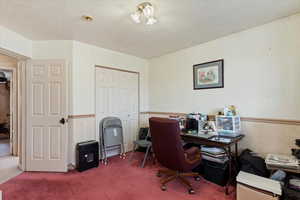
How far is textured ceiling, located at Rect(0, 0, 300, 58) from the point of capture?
1.86 m

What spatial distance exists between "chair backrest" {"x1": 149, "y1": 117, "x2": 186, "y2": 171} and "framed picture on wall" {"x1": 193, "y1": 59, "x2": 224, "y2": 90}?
4.47ft

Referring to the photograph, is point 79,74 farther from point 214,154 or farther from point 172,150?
point 214,154

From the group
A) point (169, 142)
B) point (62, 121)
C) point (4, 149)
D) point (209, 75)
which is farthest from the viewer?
point (4, 149)

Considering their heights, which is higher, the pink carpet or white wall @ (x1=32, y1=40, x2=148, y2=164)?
white wall @ (x1=32, y1=40, x2=148, y2=164)

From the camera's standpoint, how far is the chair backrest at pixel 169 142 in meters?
2.04

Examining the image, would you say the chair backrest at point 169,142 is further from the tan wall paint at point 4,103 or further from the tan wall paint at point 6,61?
the tan wall paint at point 4,103

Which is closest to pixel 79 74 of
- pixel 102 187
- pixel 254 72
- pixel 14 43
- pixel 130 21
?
pixel 14 43

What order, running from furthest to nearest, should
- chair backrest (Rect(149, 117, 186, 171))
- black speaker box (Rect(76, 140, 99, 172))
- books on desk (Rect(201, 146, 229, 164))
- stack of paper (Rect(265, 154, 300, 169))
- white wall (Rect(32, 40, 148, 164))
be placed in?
white wall (Rect(32, 40, 148, 164)), black speaker box (Rect(76, 140, 99, 172)), books on desk (Rect(201, 146, 229, 164)), chair backrest (Rect(149, 117, 186, 171)), stack of paper (Rect(265, 154, 300, 169))

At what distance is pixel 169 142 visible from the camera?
2.10 m

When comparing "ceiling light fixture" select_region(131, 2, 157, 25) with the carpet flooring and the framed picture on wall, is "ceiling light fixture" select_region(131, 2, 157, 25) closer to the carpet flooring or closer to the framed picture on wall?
the framed picture on wall

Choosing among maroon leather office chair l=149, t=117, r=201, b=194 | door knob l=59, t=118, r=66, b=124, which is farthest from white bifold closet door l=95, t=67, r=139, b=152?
maroon leather office chair l=149, t=117, r=201, b=194

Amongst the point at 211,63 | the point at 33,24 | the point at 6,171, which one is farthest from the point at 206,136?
the point at 6,171

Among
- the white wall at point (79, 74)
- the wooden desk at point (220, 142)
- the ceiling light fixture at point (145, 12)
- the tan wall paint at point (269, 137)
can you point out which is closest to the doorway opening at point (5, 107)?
the white wall at point (79, 74)

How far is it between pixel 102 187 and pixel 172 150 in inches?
45.8
